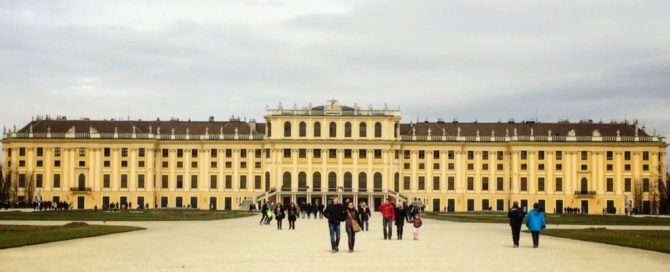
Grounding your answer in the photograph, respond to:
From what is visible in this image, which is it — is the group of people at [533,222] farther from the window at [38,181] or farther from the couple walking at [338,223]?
the window at [38,181]

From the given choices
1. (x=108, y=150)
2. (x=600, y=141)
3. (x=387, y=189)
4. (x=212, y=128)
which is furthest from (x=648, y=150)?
(x=108, y=150)

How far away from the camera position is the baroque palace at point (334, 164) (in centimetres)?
11669

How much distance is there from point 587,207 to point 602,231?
237 ft

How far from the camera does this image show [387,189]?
116 metres

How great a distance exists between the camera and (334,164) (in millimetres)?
117812

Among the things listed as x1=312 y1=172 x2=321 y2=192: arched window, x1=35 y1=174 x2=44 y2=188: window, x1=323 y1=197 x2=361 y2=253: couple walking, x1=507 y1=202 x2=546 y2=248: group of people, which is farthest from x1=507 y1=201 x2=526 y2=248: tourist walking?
x1=35 y1=174 x2=44 y2=188: window

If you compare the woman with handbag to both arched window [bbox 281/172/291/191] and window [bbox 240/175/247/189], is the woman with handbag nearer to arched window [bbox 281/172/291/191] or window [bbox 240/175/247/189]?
arched window [bbox 281/172/291/191]

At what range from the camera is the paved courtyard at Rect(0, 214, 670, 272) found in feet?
79.8

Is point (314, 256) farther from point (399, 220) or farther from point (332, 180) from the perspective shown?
point (332, 180)

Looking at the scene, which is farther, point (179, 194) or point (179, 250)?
point (179, 194)

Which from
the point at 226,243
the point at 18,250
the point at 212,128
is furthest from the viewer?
the point at 212,128

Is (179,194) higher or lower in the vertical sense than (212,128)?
lower

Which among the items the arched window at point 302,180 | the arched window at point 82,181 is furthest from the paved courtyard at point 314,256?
the arched window at point 82,181

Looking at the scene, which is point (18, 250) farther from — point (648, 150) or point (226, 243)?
point (648, 150)
